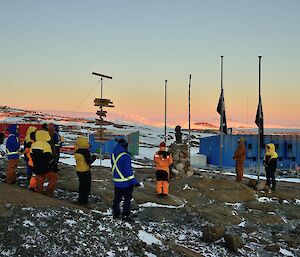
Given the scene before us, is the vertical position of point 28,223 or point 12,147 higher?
point 12,147

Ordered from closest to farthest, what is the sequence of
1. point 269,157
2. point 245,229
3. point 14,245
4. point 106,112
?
1. point 14,245
2. point 245,229
3. point 269,157
4. point 106,112

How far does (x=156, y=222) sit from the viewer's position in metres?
10.1

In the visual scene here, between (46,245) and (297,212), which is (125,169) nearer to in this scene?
(46,245)

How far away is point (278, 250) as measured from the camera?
944 centimetres

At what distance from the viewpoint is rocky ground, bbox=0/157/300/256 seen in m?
7.01

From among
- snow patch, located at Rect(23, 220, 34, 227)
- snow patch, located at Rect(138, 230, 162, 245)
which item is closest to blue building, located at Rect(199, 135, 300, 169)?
snow patch, located at Rect(138, 230, 162, 245)

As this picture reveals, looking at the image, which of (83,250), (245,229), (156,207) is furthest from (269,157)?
(83,250)

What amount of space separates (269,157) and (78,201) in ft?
28.9

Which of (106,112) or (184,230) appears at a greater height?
(106,112)

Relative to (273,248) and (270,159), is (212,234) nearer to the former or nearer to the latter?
(273,248)

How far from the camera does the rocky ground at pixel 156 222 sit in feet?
23.0

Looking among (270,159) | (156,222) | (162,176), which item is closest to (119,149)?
(156,222)

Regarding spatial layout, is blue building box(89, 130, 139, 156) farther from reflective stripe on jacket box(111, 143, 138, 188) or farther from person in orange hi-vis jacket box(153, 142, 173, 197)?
reflective stripe on jacket box(111, 143, 138, 188)

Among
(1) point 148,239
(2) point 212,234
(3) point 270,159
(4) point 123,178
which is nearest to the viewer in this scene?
(1) point 148,239
